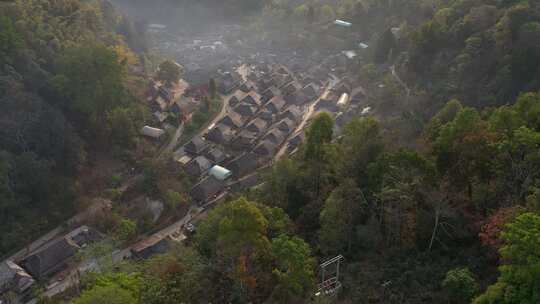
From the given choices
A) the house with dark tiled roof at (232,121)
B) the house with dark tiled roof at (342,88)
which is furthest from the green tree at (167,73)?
the house with dark tiled roof at (342,88)

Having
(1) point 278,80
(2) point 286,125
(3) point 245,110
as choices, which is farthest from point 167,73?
(2) point 286,125

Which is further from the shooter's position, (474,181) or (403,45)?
(403,45)

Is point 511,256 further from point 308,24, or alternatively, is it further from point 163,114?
point 308,24

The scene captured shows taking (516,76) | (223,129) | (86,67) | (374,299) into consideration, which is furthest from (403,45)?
(374,299)

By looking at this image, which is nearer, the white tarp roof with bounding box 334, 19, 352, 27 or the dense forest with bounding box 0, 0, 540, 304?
the dense forest with bounding box 0, 0, 540, 304

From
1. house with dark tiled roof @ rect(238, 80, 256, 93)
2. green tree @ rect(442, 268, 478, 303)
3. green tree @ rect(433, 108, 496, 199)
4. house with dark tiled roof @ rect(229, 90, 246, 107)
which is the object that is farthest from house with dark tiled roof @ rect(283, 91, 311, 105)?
green tree @ rect(442, 268, 478, 303)

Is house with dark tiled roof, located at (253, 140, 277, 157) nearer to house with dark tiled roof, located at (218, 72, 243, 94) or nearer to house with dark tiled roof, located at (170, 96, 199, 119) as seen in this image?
house with dark tiled roof, located at (170, 96, 199, 119)
